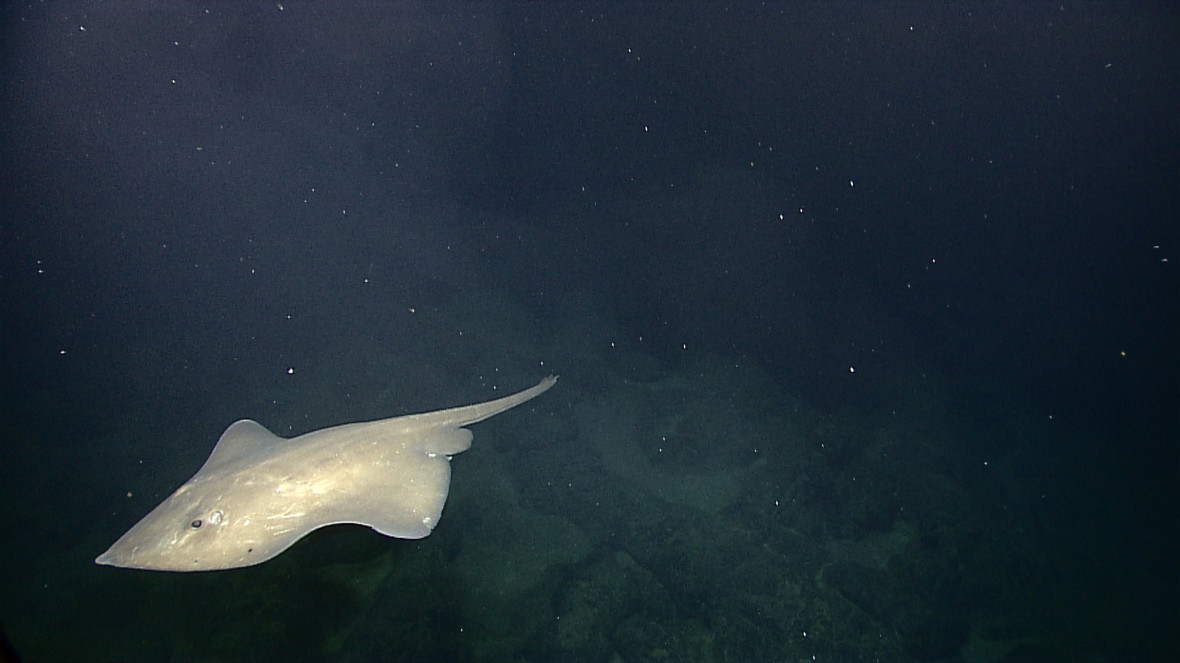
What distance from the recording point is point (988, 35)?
355 inches

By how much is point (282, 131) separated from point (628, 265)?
8.55 metres

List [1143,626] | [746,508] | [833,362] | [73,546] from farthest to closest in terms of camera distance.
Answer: [833,362] < [746,508] < [1143,626] < [73,546]

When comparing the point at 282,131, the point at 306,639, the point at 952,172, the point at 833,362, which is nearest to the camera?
the point at 306,639

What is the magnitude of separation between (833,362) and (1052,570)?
10.5 ft

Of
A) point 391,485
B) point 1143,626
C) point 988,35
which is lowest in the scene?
point 1143,626

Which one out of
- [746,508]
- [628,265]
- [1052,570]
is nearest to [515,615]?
[746,508]

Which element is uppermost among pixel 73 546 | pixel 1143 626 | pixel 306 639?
pixel 306 639

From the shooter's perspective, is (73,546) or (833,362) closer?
(73,546)

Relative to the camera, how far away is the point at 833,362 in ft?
23.1

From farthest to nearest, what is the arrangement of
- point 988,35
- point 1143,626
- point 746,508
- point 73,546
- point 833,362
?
point 988,35, point 833,362, point 746,508, point 1143,626, point 73,546

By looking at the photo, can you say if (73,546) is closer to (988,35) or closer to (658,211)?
(658,211)

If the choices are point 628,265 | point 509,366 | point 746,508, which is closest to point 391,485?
point 746,508

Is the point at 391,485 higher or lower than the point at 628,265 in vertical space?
higher

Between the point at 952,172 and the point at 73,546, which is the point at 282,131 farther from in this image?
the point at 952,172
